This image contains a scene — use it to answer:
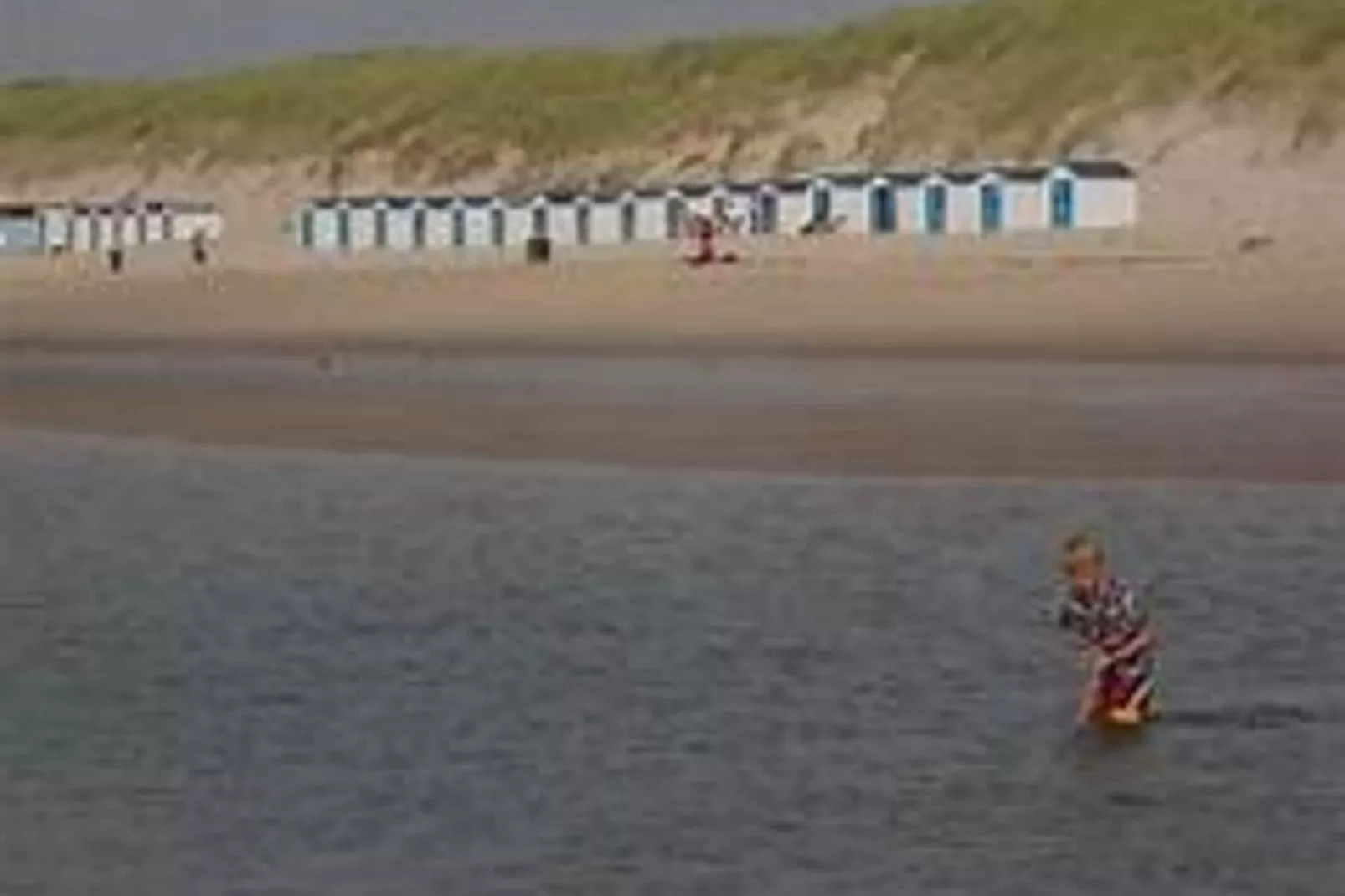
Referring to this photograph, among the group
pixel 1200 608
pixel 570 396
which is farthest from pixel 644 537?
pixel 570 396

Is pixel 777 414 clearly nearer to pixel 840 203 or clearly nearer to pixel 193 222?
pixel 840 203

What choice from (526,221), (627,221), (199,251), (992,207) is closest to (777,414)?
(992,207)

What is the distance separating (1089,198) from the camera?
5428cm

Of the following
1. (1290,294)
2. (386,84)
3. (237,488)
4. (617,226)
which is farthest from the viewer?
(386,84)

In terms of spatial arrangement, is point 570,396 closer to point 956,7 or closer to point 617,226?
point 617,226

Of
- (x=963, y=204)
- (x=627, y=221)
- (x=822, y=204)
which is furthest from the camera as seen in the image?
(x=627, y=221)

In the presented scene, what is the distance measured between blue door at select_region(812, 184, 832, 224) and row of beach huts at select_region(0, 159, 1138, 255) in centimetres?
3

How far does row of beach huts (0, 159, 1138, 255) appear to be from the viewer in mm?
54500

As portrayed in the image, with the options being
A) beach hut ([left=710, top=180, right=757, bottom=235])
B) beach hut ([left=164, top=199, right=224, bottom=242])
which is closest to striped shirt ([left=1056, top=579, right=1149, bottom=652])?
beach hut ([left=710, top=180, right=757, bottom=235])

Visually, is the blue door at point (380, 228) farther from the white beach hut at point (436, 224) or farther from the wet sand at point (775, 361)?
the wet sand at point (775, 361)

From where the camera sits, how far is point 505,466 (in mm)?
24547

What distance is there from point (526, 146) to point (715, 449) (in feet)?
205

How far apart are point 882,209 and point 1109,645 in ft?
146

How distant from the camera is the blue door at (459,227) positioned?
66.6m
